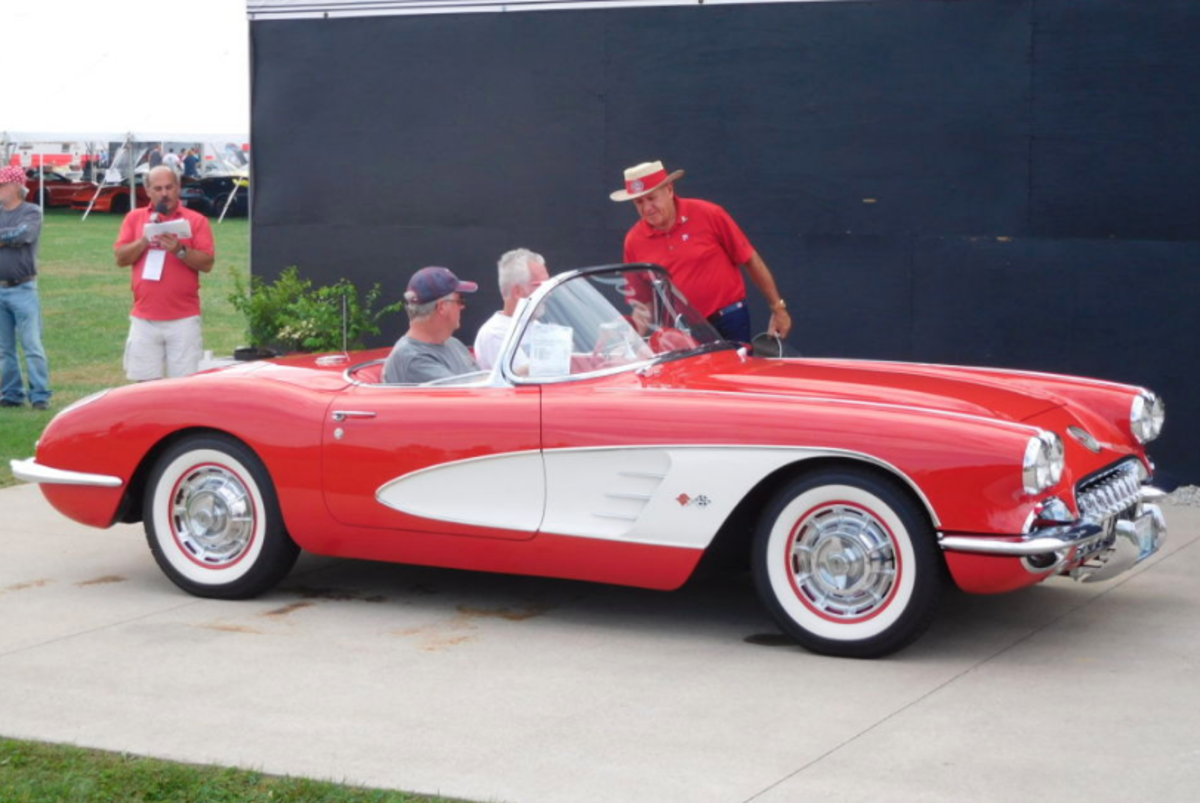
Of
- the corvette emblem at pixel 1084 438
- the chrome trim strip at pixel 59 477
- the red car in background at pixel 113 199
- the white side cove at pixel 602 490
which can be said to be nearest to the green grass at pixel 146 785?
the white side cove at pixel 602 490

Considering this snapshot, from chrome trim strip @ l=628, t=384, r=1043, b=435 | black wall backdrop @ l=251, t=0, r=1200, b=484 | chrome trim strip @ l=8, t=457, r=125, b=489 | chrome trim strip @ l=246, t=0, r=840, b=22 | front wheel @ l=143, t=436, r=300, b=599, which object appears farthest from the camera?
chrome trim strip @ l=246, t=0, r=840, b=22

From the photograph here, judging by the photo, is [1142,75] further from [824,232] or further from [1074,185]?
[824,232]

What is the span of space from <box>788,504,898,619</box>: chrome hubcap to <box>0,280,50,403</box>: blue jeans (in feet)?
25.3

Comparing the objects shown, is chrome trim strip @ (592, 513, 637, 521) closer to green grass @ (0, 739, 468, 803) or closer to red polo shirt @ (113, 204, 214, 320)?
green grass @ (0, 739, 468, 803)

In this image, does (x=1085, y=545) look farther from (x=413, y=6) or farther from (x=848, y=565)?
(x=413, y=6)

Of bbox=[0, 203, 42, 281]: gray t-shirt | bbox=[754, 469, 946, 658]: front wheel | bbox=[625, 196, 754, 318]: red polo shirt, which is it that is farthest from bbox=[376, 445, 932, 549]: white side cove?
bbox=[0, 203, 42, 281]: gray t-shirt

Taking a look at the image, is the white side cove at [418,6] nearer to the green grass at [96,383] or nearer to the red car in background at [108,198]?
the green grass at [96,383]

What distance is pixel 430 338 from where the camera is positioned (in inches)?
266

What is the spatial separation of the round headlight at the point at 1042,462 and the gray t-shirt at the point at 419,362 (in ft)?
7.65

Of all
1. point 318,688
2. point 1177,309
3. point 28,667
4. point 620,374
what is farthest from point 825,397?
point 1177,309

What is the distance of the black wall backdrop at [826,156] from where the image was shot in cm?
873

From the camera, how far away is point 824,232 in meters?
9.48

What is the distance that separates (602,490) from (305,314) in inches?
189

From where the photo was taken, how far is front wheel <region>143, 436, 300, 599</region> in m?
6.54
